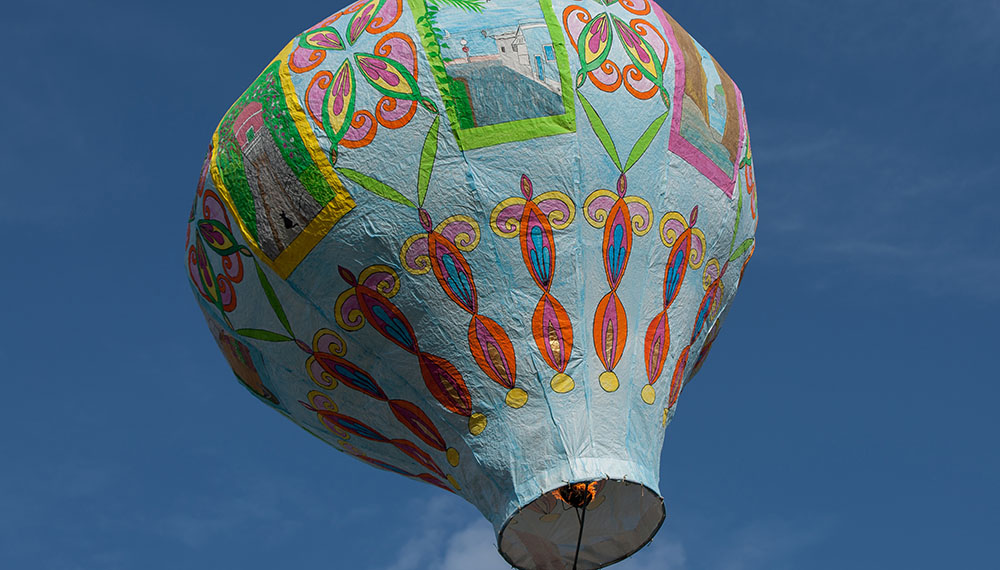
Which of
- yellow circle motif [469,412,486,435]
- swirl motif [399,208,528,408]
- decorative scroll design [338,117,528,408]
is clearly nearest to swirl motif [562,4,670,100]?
decorative scroll design [338,117,528,408]

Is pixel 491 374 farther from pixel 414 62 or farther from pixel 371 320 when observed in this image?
pixel 414 62

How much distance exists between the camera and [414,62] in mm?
14484

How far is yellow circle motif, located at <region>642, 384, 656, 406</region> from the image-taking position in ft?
47.9

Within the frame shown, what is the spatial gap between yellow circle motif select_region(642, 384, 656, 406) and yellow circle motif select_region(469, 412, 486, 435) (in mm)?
1294

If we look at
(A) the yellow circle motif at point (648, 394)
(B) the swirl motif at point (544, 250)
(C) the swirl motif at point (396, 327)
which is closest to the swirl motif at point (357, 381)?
(C) the swirl motif at point (396, 327)

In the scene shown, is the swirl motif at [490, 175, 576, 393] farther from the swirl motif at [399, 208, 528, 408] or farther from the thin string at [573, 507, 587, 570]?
the thin string at [573, 507, 587, 570]

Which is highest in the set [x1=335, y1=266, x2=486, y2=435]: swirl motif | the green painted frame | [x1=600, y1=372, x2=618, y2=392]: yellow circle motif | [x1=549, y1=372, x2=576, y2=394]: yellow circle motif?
the green painted frame

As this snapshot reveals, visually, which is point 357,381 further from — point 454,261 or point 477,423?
point 454,261

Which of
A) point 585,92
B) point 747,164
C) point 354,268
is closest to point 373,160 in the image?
point 354,268

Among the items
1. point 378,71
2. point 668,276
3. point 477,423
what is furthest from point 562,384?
point 378,71

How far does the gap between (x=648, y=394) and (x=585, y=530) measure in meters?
1.42

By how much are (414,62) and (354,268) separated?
66.5 inches

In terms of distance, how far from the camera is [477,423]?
1440cm

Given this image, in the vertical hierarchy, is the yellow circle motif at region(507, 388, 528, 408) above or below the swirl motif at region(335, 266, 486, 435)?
below
